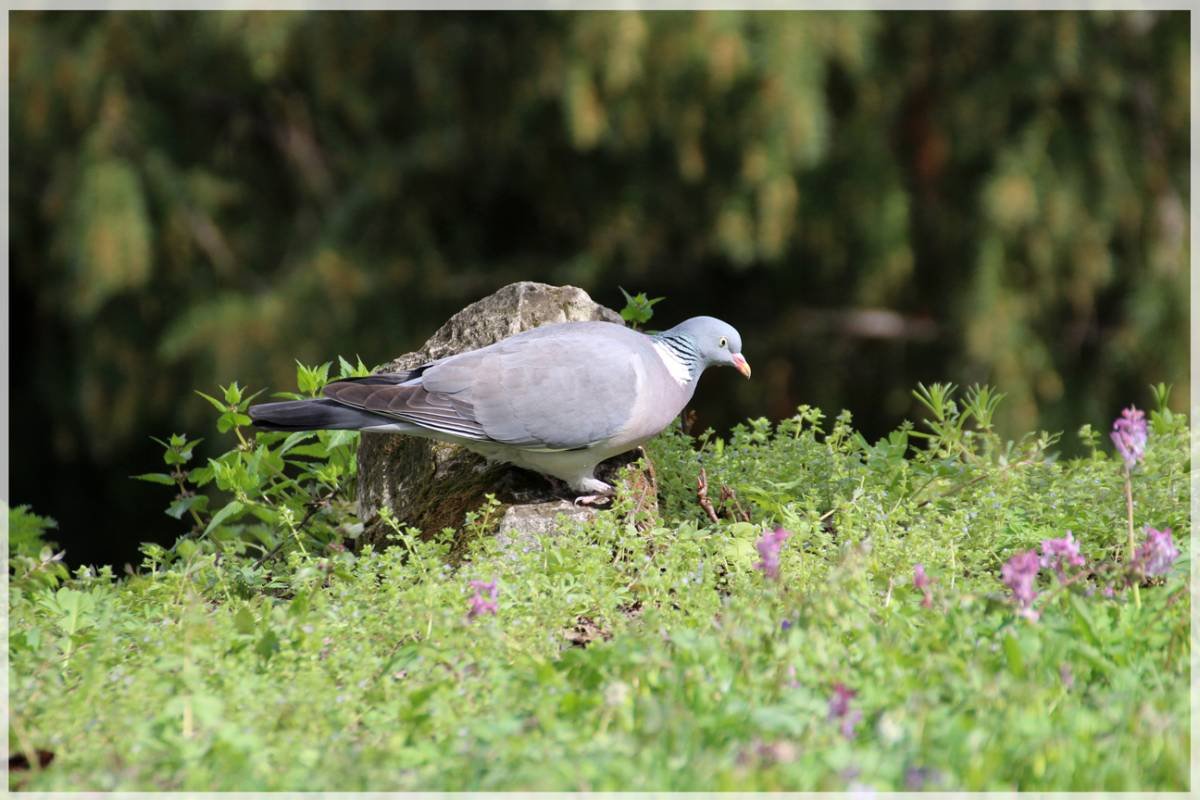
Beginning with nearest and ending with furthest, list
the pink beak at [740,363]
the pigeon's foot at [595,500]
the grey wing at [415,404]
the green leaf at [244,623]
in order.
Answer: the green leaf at [244,623]
the grey wing at [415,404]
the pigeon's foot at [595,500]
the pink beak at [740,363]

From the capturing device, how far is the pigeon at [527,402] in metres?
3.57

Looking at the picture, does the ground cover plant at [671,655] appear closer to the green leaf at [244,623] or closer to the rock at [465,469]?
the green leaf at [244,623]

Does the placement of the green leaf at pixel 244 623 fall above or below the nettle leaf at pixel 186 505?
below

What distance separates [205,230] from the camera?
8.75m

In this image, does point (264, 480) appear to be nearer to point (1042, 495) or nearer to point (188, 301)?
point (1042, 495)

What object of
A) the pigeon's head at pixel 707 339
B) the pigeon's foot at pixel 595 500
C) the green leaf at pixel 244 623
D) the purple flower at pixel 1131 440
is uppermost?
the pigeon's head at pixel 707 339

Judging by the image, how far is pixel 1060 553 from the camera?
2.74 metres

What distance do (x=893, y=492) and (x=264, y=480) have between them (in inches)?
69.5

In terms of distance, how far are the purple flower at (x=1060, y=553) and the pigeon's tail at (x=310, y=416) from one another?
1609 mm

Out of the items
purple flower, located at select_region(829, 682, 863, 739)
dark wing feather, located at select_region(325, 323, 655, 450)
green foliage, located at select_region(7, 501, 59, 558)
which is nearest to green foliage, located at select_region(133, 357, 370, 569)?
green foliage, located at select_region(7, 501, 59, 558)

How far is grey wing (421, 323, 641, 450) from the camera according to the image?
3576mm

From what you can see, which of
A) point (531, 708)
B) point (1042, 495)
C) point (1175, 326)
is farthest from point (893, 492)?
point (1175, 326)

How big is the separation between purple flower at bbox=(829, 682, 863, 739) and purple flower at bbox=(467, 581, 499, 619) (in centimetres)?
70

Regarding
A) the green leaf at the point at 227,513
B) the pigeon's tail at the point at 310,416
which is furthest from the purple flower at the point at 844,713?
the green leaf at the point at 227,513
